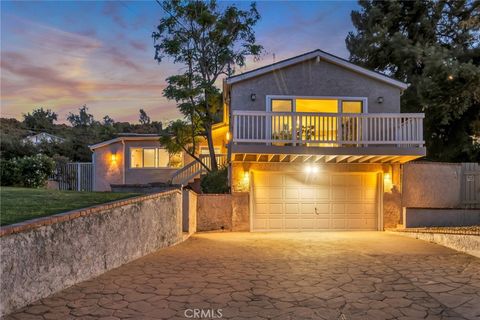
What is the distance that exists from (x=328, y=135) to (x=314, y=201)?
8.60 ft

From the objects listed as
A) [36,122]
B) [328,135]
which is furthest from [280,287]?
[36,122]

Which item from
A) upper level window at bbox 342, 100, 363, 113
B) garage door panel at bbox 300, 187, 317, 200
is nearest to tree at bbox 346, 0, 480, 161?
upper level window at bbox 342, 100, 363, 113

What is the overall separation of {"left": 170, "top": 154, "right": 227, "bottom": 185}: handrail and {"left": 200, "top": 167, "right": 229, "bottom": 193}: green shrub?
2.18 metres

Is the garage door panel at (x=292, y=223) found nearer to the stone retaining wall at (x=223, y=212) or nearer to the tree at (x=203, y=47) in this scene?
the stone retaining wall at (x=223, y=212)

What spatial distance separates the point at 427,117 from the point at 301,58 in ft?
30.1

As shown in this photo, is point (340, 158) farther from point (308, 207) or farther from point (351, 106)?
point (351, 106)

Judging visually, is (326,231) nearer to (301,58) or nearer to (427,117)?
(301,58)

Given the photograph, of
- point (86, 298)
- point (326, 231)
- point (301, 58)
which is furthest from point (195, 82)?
point (86, 298)

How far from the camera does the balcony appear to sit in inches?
505

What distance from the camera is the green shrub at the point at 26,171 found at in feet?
48.1

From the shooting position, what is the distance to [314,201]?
14.5 m

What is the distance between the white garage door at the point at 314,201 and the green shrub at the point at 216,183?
1.22m

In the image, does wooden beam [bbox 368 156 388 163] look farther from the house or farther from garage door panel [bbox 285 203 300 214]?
garage door panel [bbox 285 203 300 214]

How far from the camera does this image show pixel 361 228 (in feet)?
48.0
